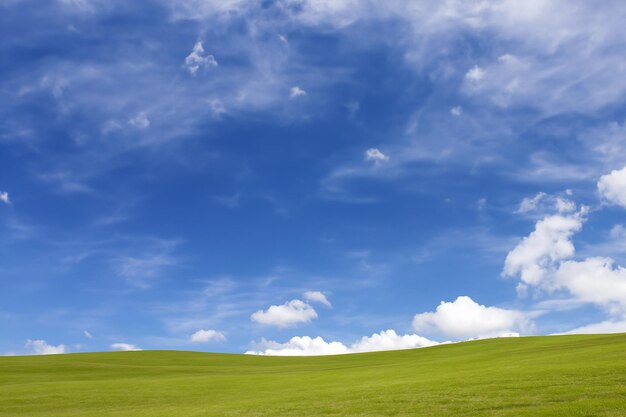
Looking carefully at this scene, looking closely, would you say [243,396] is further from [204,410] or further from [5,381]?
[5,381]

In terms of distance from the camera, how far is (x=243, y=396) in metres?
39.1

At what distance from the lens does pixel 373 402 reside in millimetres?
29328

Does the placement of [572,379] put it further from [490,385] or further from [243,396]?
[243,396]

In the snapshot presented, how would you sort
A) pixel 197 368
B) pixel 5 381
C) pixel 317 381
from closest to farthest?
pixel 317 381 → pixel 5 381 → pixel 197 368

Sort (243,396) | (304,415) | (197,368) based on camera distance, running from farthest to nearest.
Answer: (197,368) < (243,396) < (304,415)

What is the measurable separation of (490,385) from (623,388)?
678 centimetres

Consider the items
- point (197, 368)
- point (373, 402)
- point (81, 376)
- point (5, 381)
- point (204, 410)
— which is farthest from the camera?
point (197, 368)

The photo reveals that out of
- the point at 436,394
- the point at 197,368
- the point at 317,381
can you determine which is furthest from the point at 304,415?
the point at 197,368

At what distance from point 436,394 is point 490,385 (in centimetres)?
333

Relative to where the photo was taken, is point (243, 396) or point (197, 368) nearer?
point (243, 396)

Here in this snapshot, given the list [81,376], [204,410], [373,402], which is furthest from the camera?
[81,376]

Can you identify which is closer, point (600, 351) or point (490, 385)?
point (490, 385)

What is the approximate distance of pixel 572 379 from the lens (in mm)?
29234

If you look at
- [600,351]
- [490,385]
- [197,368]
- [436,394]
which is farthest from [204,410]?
[197,368]
